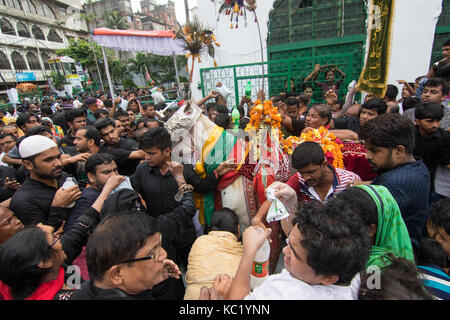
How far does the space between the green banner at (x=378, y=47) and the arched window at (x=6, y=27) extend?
41854 millimetres

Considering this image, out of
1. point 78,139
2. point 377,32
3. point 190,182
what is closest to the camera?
point 190,182

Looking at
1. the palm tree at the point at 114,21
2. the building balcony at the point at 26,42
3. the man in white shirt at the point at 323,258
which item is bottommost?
the man in white shirt at the point at 323,258

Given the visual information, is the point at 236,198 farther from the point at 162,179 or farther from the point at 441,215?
the point at 441,215

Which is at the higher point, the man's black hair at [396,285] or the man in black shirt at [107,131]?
the man in black shirt at [107,131]

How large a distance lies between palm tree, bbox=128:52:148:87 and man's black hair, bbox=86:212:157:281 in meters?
37.4

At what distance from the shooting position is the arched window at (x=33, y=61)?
31844mm

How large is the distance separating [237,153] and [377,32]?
4.97m

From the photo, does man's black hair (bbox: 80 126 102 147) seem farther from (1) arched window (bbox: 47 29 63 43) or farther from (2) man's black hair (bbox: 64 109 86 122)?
(1) arched window (bbox: 47 29 63 43)

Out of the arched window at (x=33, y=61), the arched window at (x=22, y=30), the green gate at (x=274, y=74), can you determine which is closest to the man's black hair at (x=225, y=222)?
the green gate at (x=274, y=74)

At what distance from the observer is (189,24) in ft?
27.4

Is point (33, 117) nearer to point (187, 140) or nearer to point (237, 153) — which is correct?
point (187, 140)

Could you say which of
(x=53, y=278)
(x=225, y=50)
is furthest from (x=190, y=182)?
(x=225, y=50)

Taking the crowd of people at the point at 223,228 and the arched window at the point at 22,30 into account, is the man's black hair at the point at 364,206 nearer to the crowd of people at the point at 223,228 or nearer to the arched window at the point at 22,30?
the crowd of people at the point at 223,228

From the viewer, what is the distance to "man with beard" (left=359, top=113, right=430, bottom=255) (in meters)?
1.63
